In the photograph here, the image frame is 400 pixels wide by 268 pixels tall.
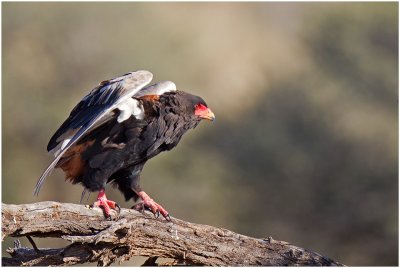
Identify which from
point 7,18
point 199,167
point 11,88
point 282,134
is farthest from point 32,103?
point 282,134

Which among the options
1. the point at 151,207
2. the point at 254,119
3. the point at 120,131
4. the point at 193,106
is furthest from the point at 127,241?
the point at 254,119

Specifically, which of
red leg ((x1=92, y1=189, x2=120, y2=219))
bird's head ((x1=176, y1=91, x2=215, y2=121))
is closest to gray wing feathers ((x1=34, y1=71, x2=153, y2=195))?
bird's head ((x1=176, y1=91, x2=215, y2=121))

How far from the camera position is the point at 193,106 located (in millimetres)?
7930

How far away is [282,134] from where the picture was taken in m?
22.3

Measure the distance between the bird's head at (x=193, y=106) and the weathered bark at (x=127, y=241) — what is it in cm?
114

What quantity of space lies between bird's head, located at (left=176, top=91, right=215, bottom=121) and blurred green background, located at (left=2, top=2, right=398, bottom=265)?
1221 centimetres

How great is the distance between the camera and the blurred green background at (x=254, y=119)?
21.2 metres

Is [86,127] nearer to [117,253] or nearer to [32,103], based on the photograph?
[117,253]

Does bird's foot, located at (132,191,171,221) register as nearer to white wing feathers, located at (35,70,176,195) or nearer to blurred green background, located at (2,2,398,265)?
white wing feathers, located at (35,70,176,195)

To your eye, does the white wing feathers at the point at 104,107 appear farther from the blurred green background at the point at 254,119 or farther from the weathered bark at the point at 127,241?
the blurred green background at the point at 254,119

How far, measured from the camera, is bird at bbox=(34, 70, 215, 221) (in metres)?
7.60

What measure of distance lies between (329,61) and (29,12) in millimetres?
8049

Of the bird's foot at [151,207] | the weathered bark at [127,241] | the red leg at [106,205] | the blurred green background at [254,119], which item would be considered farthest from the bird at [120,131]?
the blurred green background at [254,119]

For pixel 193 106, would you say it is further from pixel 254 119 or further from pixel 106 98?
pixel 254 119
